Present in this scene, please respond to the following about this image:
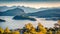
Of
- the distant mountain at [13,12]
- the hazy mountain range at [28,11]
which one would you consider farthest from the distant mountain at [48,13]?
the distant mountain at [13,12]

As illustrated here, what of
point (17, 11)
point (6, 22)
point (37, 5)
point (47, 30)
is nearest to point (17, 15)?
point (17, 11)

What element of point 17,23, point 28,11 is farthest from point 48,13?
point 17,23

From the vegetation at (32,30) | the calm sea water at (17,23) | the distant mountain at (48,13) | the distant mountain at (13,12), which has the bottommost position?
the vegetation at (32,30)

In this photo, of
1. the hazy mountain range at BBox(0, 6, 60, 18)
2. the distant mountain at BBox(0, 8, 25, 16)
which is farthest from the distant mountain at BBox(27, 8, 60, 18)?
the distant mountain at BBox(0, 8, 25, 16)

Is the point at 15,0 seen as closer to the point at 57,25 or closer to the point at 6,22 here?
the point at 6,22

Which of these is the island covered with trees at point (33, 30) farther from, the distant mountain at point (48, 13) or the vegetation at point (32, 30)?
the distant mountain at point (48, 13)

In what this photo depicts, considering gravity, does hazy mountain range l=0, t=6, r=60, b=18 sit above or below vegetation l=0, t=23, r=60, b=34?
above

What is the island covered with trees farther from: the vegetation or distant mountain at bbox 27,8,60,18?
distant mountain at bbox 27,8,60,18

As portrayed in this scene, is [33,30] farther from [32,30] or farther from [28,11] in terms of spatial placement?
[28,11]

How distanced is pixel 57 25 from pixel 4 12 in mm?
648

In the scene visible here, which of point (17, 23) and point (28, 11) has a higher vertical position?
point (28, 11)

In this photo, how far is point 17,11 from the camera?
156 centimetres

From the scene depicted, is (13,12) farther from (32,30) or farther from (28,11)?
(32,30)

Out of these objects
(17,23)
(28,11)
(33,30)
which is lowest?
(33,30)
